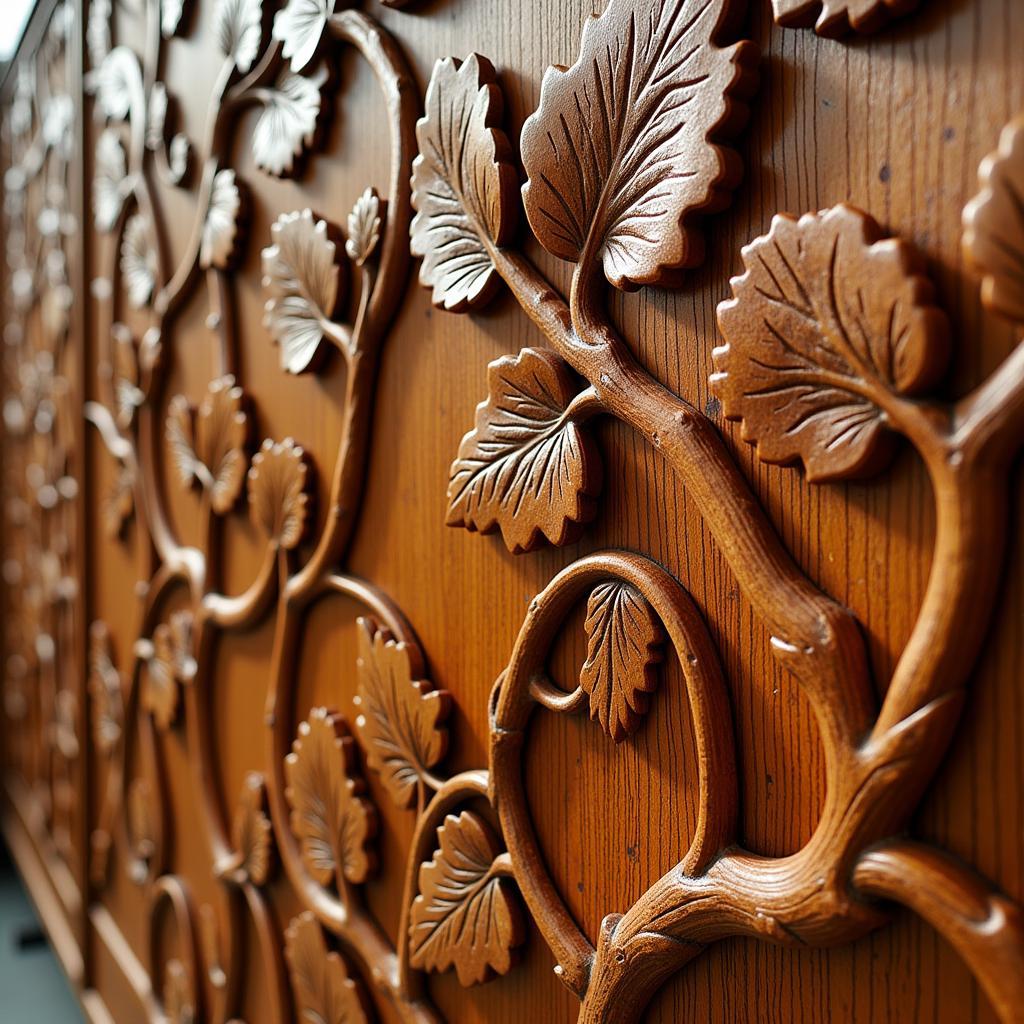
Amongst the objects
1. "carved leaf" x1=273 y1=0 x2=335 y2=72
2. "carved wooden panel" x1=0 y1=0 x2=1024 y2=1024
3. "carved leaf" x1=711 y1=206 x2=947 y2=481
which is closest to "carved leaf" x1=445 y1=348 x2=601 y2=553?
"carved wooden panel" x1=0 y1=0 x2=1024 y2=1024

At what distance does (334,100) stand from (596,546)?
44cm

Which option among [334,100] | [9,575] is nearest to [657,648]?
[334,100]

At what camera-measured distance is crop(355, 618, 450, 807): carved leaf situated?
0.66 metres

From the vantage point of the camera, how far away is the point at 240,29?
89cm

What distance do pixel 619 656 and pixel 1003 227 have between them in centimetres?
26

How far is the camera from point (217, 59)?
3.17 feet

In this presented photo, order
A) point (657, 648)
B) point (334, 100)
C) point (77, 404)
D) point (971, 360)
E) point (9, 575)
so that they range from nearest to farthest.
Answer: point (971, 360) → point (657, 648) → point (334, 100) → point (77, 404) → point (9, 575)

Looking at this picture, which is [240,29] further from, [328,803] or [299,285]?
[328,803]

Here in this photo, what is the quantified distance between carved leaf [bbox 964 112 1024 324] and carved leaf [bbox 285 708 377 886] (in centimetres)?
58

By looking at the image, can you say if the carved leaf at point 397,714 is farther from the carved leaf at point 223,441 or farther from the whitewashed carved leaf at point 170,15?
the whitewashed carved leaf at point 170,15

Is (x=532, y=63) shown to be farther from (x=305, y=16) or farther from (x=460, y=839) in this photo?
(x=460, y=839)

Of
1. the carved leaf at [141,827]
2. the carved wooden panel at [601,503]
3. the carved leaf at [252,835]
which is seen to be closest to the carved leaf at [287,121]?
the carved wooden panel at [601,503]

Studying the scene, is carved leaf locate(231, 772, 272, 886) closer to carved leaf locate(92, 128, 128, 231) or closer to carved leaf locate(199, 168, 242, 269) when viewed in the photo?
carved leaf locate(199, 168, 242, 269)

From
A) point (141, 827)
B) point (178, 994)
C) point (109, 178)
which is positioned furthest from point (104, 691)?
point (109, 178)
